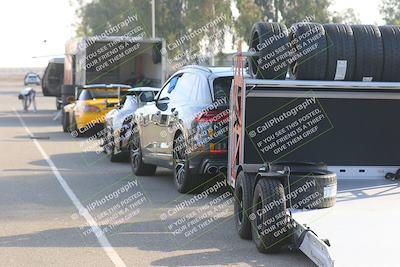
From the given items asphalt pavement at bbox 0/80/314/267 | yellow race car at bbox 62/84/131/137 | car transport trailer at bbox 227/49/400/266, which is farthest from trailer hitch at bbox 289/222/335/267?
yellow race car at bbox 62/84/131/137

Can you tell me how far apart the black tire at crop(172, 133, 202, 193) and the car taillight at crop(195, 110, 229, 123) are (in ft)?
2.36

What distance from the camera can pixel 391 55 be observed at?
29.3ft

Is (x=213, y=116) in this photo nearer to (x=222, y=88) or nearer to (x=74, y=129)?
(x=222, y=88)

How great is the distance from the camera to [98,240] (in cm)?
830

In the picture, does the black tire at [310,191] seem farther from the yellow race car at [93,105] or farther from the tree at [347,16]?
the tree at [347,16]

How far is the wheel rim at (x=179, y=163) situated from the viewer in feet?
36.3


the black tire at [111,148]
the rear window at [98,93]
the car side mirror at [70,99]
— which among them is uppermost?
the rear window at [98,93]

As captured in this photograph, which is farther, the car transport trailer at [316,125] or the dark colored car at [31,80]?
the dark colored car at [31,80]

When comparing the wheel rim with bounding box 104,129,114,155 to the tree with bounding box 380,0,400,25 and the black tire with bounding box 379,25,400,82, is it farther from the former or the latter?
the tree with bounding box 380,0,400,25

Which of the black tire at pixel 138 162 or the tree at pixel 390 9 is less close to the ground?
the tree at pixel 390 9

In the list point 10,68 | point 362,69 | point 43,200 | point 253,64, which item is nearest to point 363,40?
point 362,69

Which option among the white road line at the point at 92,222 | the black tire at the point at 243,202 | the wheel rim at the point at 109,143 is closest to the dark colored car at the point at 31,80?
the wheel rim at the point at 109,143

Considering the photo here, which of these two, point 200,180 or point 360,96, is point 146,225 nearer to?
point 200,180

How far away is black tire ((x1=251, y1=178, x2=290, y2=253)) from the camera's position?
725 cm
